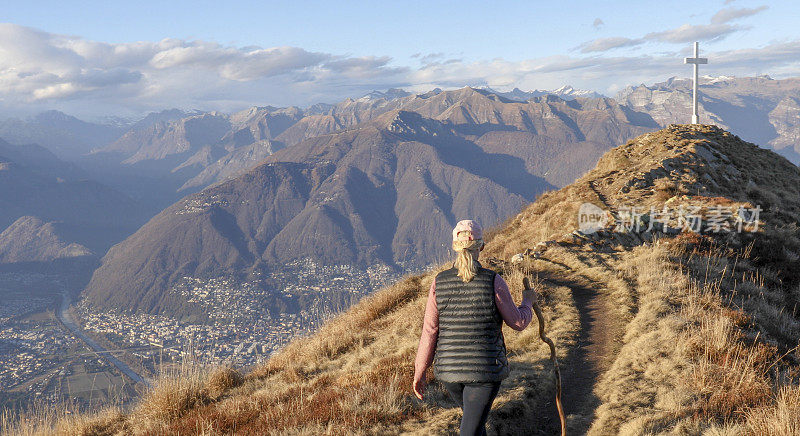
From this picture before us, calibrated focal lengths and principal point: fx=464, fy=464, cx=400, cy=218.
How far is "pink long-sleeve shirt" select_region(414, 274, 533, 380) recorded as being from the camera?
493 cm

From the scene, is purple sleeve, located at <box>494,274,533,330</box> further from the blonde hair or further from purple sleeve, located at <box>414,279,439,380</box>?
purple sleeve, located at <box>414,279,439,380</box>

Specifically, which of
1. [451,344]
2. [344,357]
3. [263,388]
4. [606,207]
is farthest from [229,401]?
[606,207]

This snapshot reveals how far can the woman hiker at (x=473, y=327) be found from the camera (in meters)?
4.92

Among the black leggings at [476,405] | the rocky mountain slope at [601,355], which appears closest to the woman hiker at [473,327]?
the black leggings at [476,405]

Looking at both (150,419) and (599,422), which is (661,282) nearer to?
(599,422)

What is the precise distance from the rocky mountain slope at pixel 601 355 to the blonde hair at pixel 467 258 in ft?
9.99

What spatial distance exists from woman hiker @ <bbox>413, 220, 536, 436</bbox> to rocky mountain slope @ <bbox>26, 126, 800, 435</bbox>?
2130mm

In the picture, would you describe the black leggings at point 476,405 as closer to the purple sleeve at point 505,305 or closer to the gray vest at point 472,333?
the gray vest at point 472,333

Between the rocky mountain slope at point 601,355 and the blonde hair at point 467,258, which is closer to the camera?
the blonde hair at point 467,258

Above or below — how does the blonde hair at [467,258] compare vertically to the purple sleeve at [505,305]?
above

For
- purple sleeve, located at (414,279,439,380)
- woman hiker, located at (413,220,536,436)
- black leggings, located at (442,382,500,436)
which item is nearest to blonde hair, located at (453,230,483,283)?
woman hiker, located at (413,220,536,436)

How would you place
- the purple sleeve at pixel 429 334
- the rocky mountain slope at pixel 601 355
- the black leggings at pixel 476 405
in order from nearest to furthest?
1. the black leggings at pixel 476 405
2. the purple sleeve at pixel 429 334
3. the rocky mountain slope at pixel 601 355

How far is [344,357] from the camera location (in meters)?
Answer: 11.1

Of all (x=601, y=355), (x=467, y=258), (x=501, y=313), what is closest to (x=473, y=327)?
(x=501, y=313)
